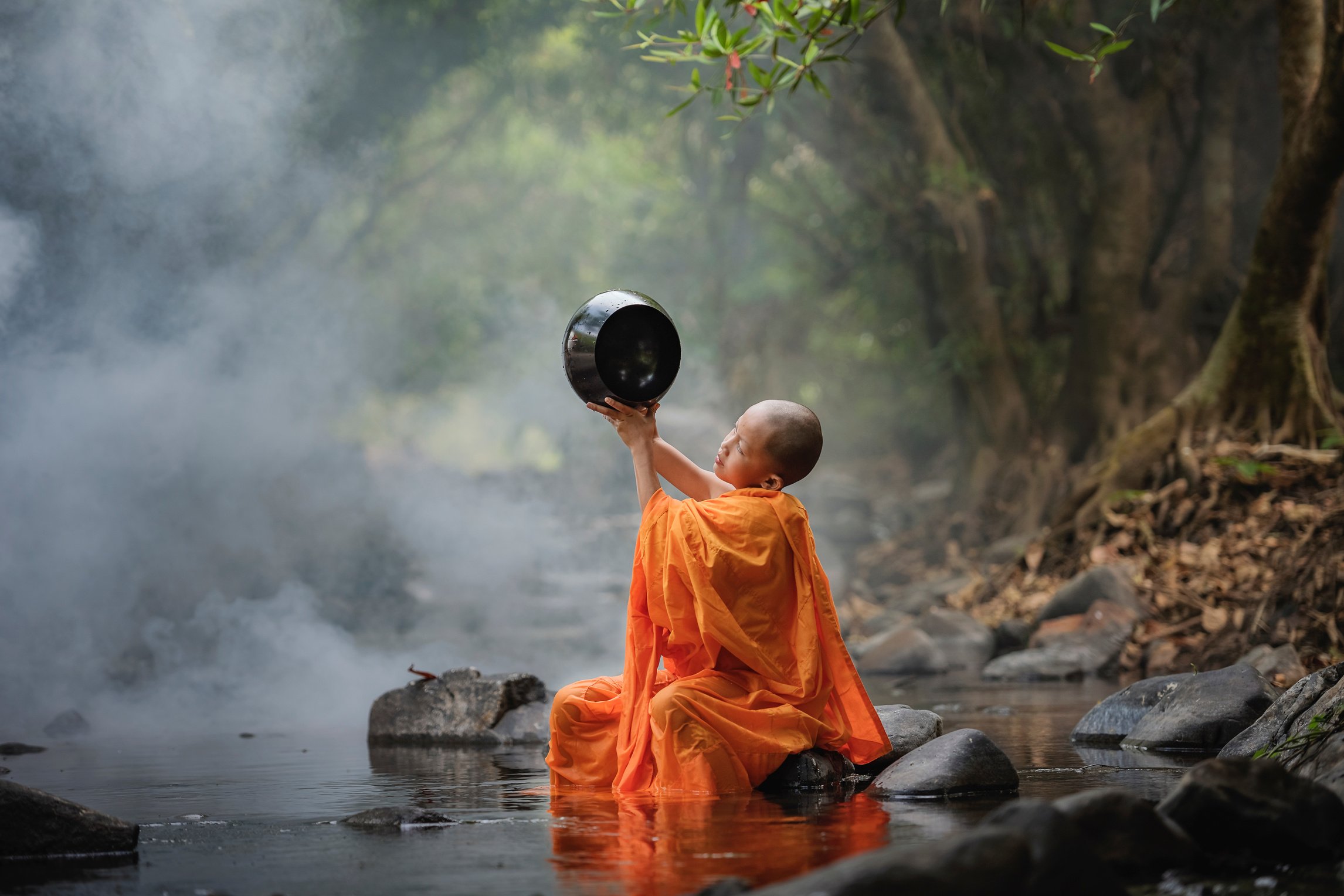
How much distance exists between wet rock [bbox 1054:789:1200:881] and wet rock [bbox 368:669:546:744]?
3.57 meters

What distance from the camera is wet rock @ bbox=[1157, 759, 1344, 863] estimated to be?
229 cm

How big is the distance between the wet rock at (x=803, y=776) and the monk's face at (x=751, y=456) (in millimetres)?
839

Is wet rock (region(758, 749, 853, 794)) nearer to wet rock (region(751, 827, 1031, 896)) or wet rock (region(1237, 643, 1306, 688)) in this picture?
wet rock (region(751, 827, 1031, 896))

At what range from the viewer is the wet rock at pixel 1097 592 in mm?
8094

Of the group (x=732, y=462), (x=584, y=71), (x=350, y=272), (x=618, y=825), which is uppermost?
(x=584, y=71)

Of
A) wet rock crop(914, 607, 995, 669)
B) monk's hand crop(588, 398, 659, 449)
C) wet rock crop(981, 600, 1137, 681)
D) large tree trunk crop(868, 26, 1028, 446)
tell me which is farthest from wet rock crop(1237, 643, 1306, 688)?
large tree trunk crop(868, 26, 1028, 446)

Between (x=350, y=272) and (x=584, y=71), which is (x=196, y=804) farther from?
(x=584, y=71)

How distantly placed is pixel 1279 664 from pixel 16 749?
593 cm

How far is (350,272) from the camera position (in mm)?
19172

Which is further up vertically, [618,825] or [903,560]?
[903,560]

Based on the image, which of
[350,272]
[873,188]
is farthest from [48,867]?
[350,272]

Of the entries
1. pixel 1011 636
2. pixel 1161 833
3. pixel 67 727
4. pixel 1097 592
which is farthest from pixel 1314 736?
pixel 1011 636

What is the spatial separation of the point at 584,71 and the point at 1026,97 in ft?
32.5

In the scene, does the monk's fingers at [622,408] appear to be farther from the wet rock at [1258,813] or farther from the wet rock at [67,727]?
the wet rock at [67,727]
